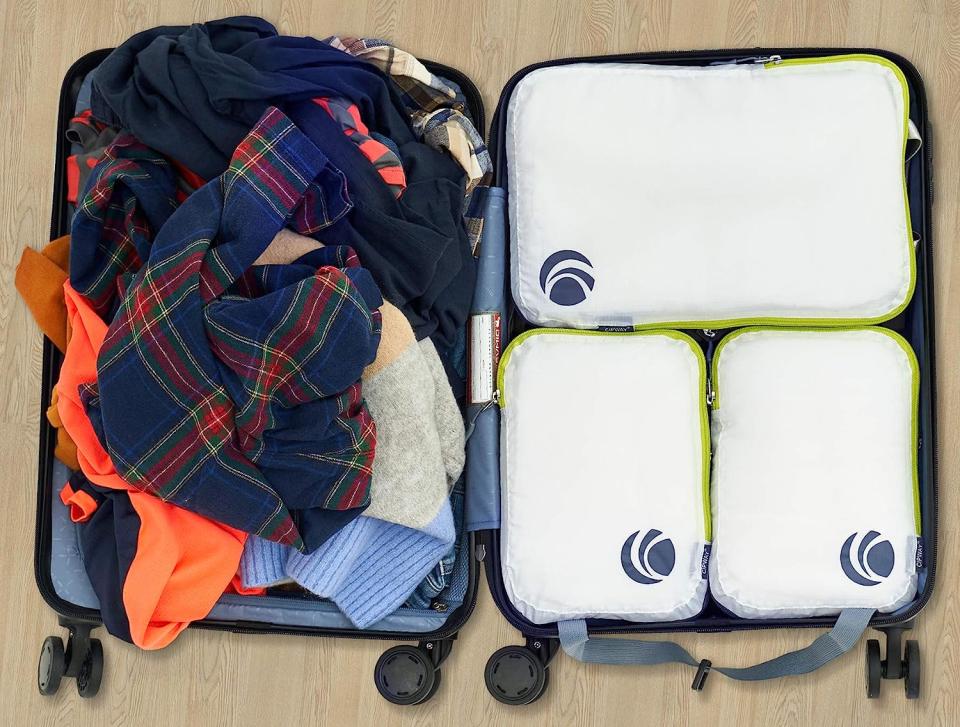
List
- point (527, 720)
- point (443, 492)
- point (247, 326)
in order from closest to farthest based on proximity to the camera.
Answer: point (247, 326) < point (443, 492) < point (527, 720)

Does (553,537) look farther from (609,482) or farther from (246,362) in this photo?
(246,362)

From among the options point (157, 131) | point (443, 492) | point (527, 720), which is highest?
point (157, 131)

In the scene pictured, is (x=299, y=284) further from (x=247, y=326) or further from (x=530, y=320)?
(x=530, y=320)

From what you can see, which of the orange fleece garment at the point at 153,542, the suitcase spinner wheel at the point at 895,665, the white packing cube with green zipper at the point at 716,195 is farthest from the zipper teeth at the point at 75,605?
the suitcase spinner wheel at the point at 895,665

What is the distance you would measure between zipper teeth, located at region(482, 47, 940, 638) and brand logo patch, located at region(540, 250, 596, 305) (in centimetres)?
14

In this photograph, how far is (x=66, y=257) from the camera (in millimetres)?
1045

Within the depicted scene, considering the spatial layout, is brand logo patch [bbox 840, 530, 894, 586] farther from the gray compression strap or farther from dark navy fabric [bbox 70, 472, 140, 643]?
dark navy fabric [bbox 70, 472, 140, 643]

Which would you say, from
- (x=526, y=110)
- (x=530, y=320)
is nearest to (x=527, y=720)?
(x=530, y=320)

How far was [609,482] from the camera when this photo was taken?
1.02 meters

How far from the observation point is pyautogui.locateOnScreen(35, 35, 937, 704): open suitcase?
3.38 ft

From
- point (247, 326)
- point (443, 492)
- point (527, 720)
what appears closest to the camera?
point (247, 326)

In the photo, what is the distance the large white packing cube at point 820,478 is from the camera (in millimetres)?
1003

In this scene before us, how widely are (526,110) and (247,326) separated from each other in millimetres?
445

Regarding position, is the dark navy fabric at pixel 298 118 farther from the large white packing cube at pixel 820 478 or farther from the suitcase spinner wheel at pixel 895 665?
the suitcase spinner wheel at pixel 895 665
